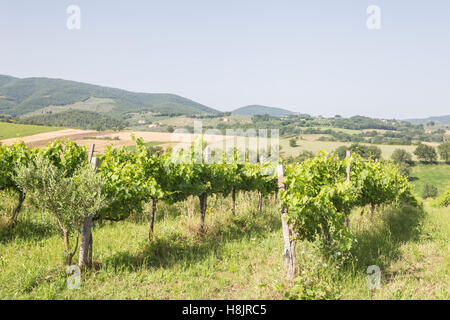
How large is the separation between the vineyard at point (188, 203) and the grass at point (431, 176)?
2642 inches

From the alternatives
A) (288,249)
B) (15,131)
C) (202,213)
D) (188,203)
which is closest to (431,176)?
(188,203)

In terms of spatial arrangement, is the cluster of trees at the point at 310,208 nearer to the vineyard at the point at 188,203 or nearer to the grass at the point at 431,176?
the vineyard at the point at 188,203

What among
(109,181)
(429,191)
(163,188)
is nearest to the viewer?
(109,181)

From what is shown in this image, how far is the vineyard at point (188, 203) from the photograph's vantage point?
525 centimetres

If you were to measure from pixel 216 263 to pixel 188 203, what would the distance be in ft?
14.8

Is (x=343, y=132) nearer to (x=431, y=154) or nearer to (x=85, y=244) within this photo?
(x=431, y=154)

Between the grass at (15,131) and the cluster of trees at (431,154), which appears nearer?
the grass at (15,131)

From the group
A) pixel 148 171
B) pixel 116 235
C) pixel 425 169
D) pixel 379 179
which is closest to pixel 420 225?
pixel 379 179

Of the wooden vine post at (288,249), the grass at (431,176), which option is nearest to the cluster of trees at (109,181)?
the wooden vine post at (288,249)

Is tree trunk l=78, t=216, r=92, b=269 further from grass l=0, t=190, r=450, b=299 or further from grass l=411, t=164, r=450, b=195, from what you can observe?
grass l=411, t=164, r=450, b=195

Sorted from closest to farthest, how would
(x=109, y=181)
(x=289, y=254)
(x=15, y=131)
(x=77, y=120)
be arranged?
(x=289, y=254) < (x=109, y=181) < (x=15, y=131) < (x=77, y=120)

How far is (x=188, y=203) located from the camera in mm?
10414

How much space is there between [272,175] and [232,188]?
1493mm
